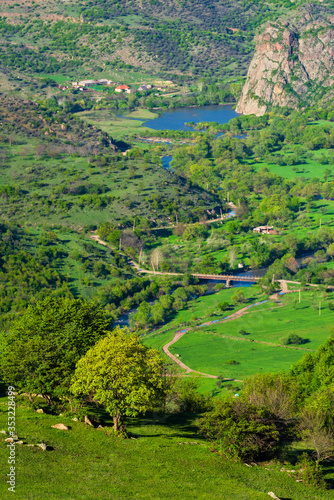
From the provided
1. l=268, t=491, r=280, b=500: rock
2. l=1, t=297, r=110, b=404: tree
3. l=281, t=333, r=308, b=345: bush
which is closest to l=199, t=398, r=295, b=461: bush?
l=268, t=491, r=280, b=500: rock

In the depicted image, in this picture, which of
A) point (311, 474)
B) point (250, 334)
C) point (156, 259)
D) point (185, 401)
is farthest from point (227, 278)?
point (311, 474)

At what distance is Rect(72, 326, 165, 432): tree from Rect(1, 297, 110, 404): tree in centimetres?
342

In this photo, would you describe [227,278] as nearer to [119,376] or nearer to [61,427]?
[61,427]

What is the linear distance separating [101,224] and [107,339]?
140 metres

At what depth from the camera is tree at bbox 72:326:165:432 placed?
5269 cm

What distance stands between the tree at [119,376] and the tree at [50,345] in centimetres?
342

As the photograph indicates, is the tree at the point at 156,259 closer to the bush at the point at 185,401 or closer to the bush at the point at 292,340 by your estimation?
the bush at the point at 292,340

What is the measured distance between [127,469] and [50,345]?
14.1 meters

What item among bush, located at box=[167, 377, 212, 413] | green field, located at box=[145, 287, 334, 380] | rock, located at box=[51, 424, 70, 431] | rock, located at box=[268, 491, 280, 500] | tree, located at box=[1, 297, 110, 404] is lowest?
green field, located at box=[145, 287, 334, 380]

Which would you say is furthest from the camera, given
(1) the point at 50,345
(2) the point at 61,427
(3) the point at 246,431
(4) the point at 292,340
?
(4) the point at 292,340

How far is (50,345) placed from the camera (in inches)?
2333

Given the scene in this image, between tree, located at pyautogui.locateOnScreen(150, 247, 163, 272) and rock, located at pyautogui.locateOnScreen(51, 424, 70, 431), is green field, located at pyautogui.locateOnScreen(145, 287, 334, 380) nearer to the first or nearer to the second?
tree, located at pyautogui.locateOnScreen(150, 247, 163, 272)

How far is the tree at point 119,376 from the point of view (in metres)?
52.7

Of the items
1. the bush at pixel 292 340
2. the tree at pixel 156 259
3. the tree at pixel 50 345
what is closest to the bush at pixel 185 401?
the tree at pixel 50 345
